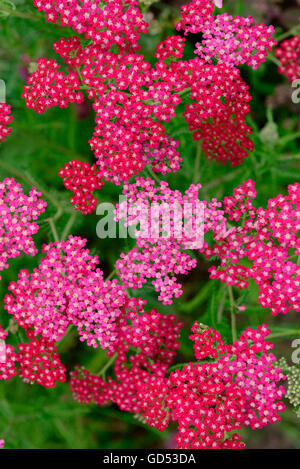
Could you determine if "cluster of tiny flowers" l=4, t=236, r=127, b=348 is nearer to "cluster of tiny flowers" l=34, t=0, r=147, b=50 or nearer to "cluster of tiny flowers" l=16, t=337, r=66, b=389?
"cluster of tiny flowers" l=16, t=337, r=66, b=389

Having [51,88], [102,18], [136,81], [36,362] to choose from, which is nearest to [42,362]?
[36,362]

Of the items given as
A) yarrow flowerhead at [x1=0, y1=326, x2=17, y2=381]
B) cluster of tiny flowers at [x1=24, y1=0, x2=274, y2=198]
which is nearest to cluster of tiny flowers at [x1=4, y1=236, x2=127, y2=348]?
yarrow flowerhead at [x1=0, y1=326, x2=17, y2=381]

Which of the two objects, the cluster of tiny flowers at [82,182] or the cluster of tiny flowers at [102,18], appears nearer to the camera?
the cluster of tiny flowers at [102,18]

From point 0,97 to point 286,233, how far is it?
7.21ft

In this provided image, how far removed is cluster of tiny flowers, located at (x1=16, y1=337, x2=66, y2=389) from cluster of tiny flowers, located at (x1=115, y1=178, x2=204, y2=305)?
69 centimetres

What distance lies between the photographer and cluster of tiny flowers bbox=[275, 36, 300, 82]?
3.20 meters

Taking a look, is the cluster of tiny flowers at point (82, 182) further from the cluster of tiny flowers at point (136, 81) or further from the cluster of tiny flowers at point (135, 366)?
the cluster of tiny flowers at point (135, 366)

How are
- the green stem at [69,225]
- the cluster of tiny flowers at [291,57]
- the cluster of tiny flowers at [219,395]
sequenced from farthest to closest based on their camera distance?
the green stem at [69,225], the cluster of tiny flowers at [291,57], the cluster of tiny flowers at [219,395]

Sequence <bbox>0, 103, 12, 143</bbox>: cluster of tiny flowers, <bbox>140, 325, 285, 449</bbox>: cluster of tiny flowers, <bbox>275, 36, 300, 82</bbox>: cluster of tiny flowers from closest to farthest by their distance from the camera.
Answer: <bbox>140, 325, 285, 449</bbox>: cluster of tiny flowers
<bbox>0, 103, 12, 143</bbox>: cluster of tiny flowers
<bbox>275, 36, 300, 82</bbox>: cluster of tiny flowers

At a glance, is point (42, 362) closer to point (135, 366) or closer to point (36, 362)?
point (36, 362)

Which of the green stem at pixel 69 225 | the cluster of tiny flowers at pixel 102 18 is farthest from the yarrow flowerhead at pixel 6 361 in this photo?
the cluster of tiny flowers at pixel 102 18

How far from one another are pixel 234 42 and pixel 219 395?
7.13 feet

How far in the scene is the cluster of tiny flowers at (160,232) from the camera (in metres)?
2.89

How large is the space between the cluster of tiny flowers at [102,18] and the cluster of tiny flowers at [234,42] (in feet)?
1.38
